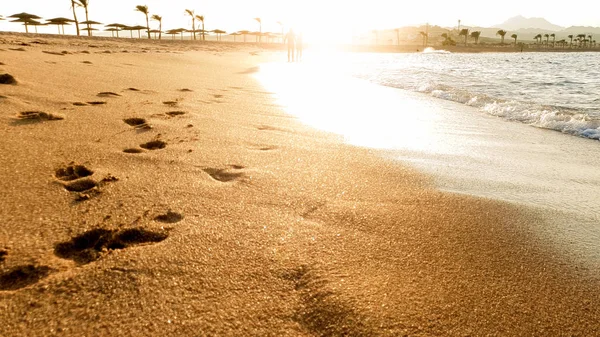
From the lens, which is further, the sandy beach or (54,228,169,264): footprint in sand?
(54,228,169,264): footprint in sand

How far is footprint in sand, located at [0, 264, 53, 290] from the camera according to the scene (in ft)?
3.49

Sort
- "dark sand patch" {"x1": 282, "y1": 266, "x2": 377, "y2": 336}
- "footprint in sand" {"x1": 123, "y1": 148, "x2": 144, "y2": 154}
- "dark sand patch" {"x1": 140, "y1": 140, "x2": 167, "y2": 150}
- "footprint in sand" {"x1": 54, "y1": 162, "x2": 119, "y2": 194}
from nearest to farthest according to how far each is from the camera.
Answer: "dark sand patch" {"x1": 282, "y1": 266, "x2": 377, "y2": 336} < "footprint in sand" {"x1": 54, "y1": 162, "x2": 119, "y2": 194} < "footprint in sand" {"x1": 123, "y1": 148, "x2": 144, "y2": 154} < "dark sand patch" {"x1": 140, "y1": 140, "x2": 167, "y2": 150}

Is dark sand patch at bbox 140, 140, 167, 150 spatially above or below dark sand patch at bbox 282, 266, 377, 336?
above

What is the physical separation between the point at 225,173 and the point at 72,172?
0.81 meters

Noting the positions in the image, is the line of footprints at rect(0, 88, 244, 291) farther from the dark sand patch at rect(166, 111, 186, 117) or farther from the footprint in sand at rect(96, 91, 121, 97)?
the footprint in sand at rect(96, 91, 121, 97)

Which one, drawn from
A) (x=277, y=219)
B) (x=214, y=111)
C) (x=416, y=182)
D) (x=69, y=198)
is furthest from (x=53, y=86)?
(x=416, y=182)

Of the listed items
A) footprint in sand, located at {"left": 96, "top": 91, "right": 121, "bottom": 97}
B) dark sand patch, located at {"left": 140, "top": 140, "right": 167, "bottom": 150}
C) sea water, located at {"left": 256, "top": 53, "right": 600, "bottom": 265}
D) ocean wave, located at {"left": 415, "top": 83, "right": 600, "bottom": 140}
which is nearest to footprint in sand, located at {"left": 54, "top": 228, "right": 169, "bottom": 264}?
dark sand patch, located at {"left": 140, "top": 140, "right": 167, "bottom": 150}

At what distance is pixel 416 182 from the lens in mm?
2234

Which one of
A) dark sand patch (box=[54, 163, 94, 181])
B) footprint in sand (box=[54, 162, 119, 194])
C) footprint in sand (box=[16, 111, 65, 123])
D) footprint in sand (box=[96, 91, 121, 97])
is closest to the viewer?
footprint in sand (box=[54, 162, 119, 194])

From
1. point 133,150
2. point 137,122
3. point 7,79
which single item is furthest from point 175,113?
point 7,79

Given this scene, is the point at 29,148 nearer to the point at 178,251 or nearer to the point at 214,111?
the point at 178,251

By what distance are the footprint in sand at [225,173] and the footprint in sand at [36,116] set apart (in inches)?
64.5

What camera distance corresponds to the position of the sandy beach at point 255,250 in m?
1.01

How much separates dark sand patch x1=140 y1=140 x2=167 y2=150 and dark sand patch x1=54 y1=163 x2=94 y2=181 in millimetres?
558
